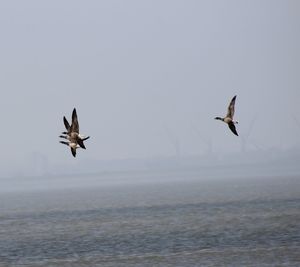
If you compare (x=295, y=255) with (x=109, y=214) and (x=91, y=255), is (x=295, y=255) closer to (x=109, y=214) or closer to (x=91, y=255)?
(x=91, y=255)

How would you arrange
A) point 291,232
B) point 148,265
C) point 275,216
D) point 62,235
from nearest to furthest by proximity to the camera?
point 148,265 → point 291,232 → point 62,235 → point 275,216

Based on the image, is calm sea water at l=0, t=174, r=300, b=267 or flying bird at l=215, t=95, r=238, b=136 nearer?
flying bird at l=215, t=95, r=238, b=136

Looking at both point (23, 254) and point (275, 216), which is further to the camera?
point (275, 216)

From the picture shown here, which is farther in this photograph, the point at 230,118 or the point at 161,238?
the point at 161,238

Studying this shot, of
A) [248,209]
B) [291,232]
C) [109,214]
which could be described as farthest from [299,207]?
[291,232]

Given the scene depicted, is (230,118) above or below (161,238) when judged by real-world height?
above

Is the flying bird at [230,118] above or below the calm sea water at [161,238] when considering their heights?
above

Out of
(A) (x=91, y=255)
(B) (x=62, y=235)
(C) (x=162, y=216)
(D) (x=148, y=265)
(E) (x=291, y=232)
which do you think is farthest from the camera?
(C) (x=162, y=216)

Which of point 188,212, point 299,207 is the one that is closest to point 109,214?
point 188,212

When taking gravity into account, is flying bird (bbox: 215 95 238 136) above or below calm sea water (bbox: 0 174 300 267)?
above

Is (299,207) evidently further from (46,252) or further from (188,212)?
(46,252)

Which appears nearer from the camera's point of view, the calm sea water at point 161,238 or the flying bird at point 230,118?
the flying bird at point 230,118

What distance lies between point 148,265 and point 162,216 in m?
76.9

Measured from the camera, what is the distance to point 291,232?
106812mm
